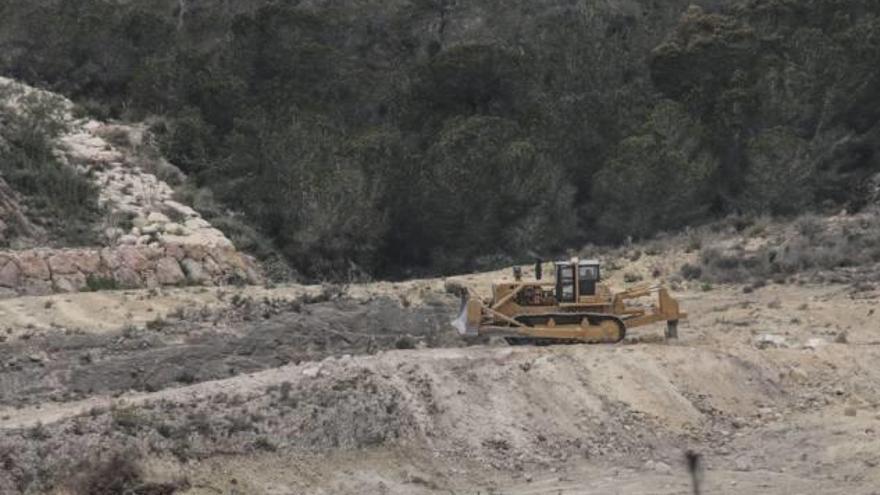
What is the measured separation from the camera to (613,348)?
808 inches

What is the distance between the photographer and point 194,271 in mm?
31078

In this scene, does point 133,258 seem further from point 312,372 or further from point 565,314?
A: point 565,314

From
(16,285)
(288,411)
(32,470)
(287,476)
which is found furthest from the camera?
(16,285)

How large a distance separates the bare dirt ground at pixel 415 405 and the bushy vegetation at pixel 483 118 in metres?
16.5

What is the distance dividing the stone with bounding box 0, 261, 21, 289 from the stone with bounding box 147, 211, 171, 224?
712cm

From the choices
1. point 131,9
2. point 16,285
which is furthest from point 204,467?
point 131,9

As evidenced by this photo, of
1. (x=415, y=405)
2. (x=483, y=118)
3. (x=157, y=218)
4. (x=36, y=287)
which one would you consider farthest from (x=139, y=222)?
(x=415, y=405)

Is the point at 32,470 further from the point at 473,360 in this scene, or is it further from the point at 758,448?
the point at 758,448

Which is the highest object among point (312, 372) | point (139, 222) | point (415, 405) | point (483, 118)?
point (483, 118)

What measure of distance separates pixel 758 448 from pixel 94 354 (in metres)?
12.1

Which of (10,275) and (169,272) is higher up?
(10,275)

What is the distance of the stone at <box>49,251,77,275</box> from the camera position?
91.1 feet

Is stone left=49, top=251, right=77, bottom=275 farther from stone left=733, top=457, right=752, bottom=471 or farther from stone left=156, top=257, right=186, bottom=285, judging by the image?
stone left=733, top=457, right=752, bottom=471

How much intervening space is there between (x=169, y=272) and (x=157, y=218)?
4.43m
